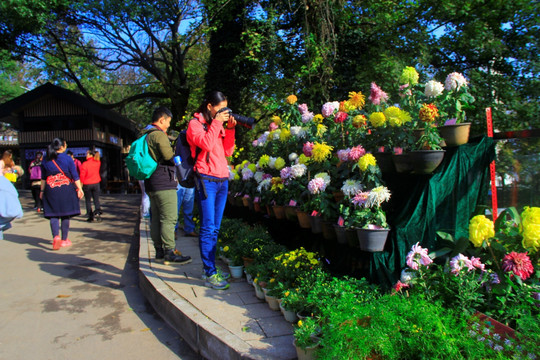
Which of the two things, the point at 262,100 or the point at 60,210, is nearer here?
the point at 60,210

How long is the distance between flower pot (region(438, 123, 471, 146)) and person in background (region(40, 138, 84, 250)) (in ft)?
19.1

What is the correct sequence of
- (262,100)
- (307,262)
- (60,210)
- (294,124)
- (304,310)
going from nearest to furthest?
(304,310) < (307,262) < (294,124) < (60,210) < (262,100)

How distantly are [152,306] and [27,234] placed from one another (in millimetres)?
5695

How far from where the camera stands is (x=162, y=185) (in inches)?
184

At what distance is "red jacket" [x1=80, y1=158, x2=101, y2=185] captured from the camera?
9789 millimetres

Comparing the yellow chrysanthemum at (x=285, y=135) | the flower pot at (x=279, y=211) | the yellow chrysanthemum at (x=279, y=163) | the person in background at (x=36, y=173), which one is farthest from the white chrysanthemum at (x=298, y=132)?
the person in background at (x=36, y=173)

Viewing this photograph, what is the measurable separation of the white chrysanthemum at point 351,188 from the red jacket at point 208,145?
1291 millimetres

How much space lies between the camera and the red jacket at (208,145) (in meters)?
3.77

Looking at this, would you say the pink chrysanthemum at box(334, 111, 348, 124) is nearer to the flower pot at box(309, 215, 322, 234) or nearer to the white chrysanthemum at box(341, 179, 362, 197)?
the white chrysanthemum at box(341, 179, 362, 197)

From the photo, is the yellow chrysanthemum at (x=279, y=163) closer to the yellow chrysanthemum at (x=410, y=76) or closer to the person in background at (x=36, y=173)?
the yellow chrysanthemum at (x=410, y=76)

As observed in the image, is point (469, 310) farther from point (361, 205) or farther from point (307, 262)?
point (307, 262)

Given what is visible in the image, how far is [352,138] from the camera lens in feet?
12.9

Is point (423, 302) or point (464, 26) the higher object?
point (464, 26)

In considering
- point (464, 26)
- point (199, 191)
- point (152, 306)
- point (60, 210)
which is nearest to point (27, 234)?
point (60, 210)
